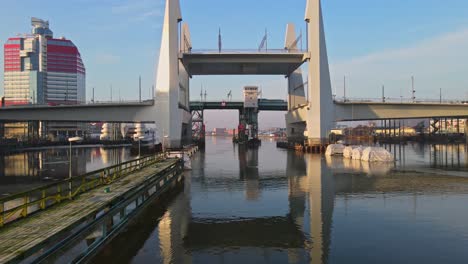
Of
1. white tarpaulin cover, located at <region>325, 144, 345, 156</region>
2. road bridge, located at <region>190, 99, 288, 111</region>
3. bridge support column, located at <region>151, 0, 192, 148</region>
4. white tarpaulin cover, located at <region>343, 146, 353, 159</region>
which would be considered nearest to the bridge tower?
A: white tarpaulin cover, located at <region>325, 144, 345, 156</region>

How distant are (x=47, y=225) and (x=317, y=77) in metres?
52.4

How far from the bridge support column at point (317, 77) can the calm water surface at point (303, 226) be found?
3436cm

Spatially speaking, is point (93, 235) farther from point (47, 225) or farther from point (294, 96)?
point (294, 96)

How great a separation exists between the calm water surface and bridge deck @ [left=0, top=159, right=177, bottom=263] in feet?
4.40

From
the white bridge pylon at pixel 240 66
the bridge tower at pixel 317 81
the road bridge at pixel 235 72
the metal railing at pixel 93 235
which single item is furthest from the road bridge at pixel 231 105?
the metal railing at pixel 93 235

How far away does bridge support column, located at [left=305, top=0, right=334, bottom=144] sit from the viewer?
5809cm

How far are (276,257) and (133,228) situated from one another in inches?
241

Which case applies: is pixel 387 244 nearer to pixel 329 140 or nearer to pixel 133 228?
pixel 133 228

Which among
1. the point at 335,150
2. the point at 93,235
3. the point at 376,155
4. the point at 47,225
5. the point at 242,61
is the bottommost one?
the point at 93,235

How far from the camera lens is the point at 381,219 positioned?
1513 centimetres

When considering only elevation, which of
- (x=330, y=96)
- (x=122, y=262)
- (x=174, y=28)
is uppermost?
(x=174, y=28)

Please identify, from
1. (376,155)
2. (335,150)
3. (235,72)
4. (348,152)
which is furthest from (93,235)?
(235,72)

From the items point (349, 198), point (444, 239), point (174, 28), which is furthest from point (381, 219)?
point (174, 28)

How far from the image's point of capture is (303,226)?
14125 mm
